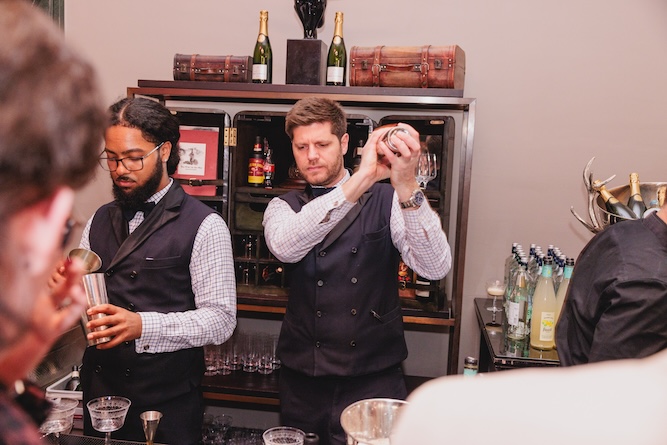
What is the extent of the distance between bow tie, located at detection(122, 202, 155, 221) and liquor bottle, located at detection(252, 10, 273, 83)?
1.28 m

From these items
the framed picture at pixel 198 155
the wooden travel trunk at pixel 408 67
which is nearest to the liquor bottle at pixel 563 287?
the wooden travel trunk at pixel 408 67

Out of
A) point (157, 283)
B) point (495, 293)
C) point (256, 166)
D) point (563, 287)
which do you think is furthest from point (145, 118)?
point (495, 293)

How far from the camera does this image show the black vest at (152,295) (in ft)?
7.57

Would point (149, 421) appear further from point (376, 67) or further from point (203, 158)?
point (376, 67)

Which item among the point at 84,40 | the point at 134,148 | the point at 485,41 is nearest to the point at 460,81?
the point at 485,41

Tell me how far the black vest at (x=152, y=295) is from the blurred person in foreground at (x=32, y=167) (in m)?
1.84

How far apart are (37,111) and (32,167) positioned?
0.14 feet

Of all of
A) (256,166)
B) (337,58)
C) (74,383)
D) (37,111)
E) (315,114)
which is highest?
(337,58)

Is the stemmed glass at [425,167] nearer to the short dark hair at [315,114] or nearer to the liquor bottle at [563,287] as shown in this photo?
the short dark hair at [315,114]

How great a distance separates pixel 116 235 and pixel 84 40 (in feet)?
7.40

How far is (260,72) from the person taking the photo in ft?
11.5

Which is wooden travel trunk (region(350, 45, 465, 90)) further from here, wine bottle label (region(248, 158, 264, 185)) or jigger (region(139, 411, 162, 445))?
jigger (region(139, 411, 162, 445))

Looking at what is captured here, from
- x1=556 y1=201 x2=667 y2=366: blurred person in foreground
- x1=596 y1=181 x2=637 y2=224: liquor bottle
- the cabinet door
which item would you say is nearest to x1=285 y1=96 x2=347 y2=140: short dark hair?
the cabinet door

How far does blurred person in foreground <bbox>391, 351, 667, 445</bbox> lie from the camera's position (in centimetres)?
54
